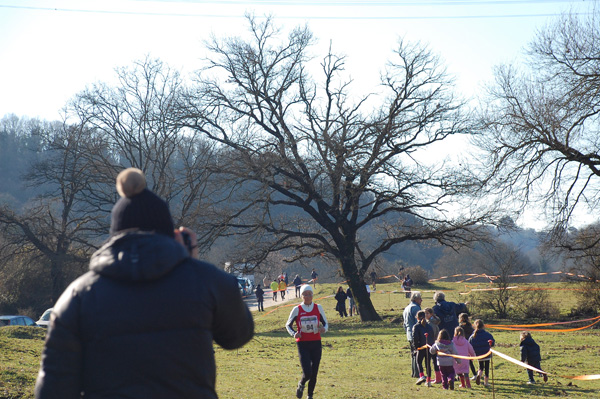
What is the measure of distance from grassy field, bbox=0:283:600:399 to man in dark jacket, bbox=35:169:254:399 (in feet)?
24.2

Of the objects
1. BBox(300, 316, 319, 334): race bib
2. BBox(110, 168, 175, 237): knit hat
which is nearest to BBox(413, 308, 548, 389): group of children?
BBox(300, 316, 319, 334): race bib

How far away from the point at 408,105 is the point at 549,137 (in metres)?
8.74

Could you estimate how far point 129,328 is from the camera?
8.86ft

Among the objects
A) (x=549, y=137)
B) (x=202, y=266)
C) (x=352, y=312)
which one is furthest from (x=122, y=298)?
(x=352, y=312)

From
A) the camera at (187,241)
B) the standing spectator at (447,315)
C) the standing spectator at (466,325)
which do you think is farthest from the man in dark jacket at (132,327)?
the standing spectator at (466,325)

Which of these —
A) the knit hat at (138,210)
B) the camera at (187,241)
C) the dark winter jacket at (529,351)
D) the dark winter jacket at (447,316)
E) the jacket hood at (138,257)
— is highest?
the knit hat at (138,210)

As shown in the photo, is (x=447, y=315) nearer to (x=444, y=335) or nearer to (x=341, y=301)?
(x=444, y=335)

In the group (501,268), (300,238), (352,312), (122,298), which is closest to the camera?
(122,298)

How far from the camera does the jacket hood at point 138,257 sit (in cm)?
265

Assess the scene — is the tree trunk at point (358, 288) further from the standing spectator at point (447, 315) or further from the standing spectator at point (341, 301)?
the standing spectator at point (447, 315)

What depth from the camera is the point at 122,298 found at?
271cm

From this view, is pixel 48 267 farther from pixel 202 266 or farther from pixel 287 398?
pixel 202 266

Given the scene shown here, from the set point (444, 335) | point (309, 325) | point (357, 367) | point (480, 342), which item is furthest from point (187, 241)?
point (357, 367)

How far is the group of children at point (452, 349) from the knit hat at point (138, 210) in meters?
10.1
